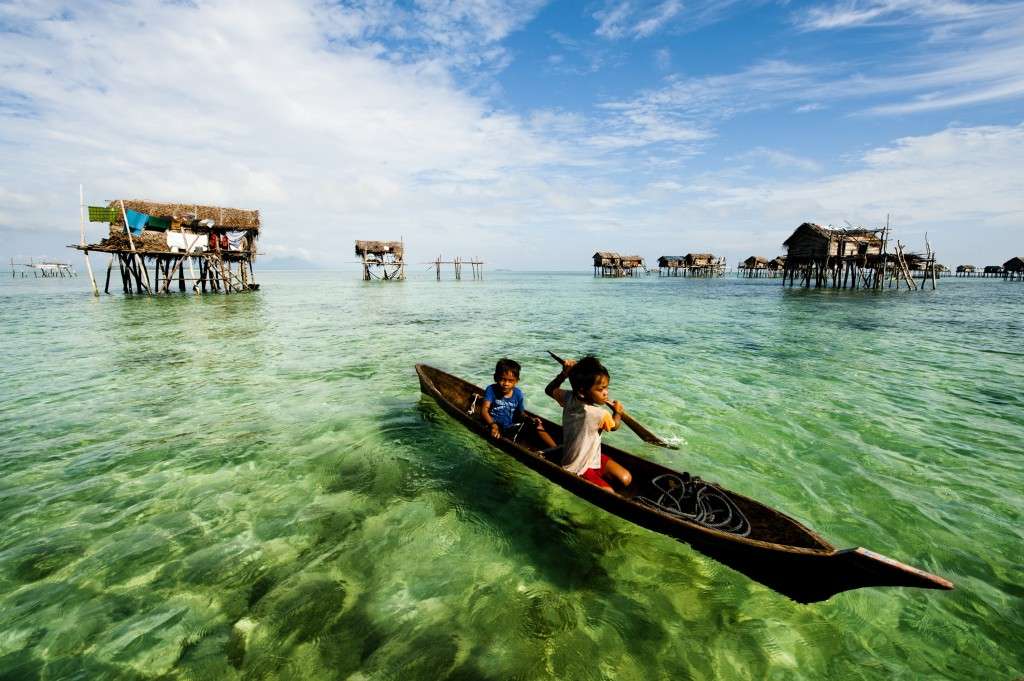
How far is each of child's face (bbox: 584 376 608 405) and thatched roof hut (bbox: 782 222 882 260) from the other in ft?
148

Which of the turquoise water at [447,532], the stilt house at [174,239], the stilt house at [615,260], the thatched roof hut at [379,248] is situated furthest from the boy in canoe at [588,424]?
the stilt house at [615,260]

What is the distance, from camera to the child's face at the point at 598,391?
472 cm

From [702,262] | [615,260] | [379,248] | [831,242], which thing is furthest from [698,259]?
[379,248]

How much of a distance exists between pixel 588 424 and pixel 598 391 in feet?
1.35

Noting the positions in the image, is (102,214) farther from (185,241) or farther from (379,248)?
(379,248)

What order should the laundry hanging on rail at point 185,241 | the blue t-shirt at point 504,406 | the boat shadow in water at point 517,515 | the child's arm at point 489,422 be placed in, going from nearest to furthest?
the boat shadow in water at point 517,515 → the child's arm at point 489,422 → the blue t-shirt at point 504,406 → the laundry hanging on rail at point 185,241

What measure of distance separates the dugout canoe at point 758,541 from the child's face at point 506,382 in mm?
1062

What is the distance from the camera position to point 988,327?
19.7m

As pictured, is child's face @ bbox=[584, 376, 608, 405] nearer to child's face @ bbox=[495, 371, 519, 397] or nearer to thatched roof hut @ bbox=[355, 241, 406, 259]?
child's face @ bbox=[495, 371, 519, 397]

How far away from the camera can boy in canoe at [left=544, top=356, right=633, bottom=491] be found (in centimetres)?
477

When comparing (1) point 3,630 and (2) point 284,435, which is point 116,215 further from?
(1) point 3,630

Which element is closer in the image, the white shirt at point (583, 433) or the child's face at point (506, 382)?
the white shirt at point (583, 433)

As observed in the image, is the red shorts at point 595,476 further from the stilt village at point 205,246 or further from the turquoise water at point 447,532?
the stilt village at point 205,246

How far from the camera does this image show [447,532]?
502 centimetres
